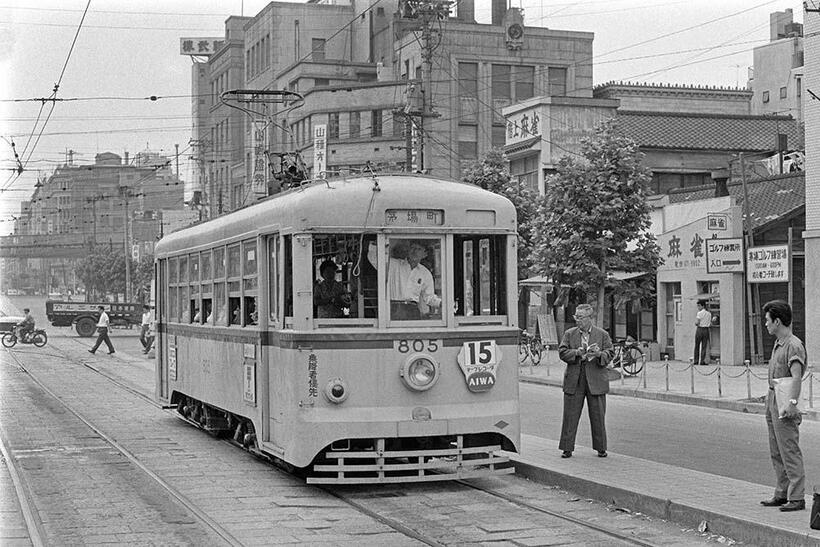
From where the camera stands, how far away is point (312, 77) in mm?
75188

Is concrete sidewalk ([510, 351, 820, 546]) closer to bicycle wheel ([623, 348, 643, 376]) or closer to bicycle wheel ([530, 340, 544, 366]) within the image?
bicycle wheel ([623, 348, 643, 376])

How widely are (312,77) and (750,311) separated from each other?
49547 millimetres

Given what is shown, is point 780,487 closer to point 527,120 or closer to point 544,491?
point 544,491

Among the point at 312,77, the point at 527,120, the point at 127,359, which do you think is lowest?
the point at 127,359

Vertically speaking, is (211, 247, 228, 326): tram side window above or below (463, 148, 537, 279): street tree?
below

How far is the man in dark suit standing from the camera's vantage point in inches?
500

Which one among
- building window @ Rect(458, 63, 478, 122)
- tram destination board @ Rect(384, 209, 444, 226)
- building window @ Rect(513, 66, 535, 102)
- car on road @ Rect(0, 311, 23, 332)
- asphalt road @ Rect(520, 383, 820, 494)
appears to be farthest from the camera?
building window @ Rect(513, 66, 535, 102)

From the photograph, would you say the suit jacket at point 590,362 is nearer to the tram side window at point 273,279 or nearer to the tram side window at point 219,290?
the tram side window at point 273,279

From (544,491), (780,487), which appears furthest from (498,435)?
(780,487)

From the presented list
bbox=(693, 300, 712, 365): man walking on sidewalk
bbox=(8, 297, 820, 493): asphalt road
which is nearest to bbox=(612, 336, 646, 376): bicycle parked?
bbox=(693, 300, 712, 365): man walking on sidewalk

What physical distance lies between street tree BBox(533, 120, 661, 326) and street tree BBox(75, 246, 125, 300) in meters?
69.4

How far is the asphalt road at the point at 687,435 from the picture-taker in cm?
1340

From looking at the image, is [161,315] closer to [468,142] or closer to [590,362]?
[590,362]

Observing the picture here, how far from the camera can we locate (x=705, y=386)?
2477 centimetres
